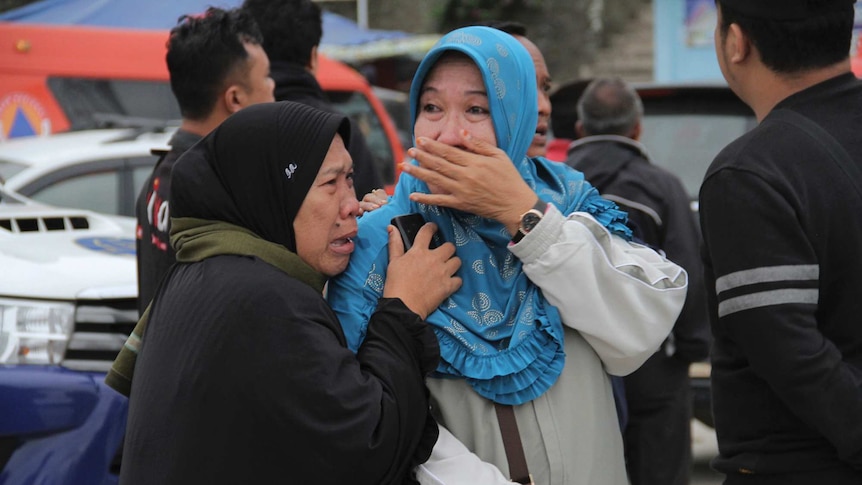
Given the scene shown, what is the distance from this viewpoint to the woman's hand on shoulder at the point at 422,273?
208cm

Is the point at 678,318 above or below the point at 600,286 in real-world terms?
below

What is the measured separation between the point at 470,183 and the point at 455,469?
1.78 ft

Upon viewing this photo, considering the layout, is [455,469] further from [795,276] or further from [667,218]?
[667,218]

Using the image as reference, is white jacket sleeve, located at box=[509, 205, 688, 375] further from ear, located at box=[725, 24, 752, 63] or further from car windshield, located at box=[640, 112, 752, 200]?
car windshield, located at box=[640, 112, 752, 200]

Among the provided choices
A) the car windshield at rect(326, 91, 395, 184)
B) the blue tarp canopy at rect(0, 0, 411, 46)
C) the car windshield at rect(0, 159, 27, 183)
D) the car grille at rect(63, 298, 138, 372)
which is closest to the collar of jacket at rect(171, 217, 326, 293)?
the car grille at rect(63, 298, 138, 372)

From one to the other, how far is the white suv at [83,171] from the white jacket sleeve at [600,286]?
13.7 feet

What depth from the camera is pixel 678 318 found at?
13.4 ft

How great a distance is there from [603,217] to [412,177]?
0.41m

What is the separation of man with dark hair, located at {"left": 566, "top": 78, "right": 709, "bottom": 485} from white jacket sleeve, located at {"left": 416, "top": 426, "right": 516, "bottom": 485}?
6.54ft

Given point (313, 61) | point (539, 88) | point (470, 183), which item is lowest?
point (313, 61)

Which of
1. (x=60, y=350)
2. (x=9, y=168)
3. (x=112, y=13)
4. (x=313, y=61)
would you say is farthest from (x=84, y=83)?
(x=60, y=350)

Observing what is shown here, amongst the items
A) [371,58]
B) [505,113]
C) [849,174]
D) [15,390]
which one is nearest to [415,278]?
[505,113]

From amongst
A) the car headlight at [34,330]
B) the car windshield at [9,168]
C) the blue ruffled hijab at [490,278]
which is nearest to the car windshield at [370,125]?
the car windshield at [9,168]

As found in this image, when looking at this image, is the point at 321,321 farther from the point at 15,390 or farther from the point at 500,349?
the point at 15,390
